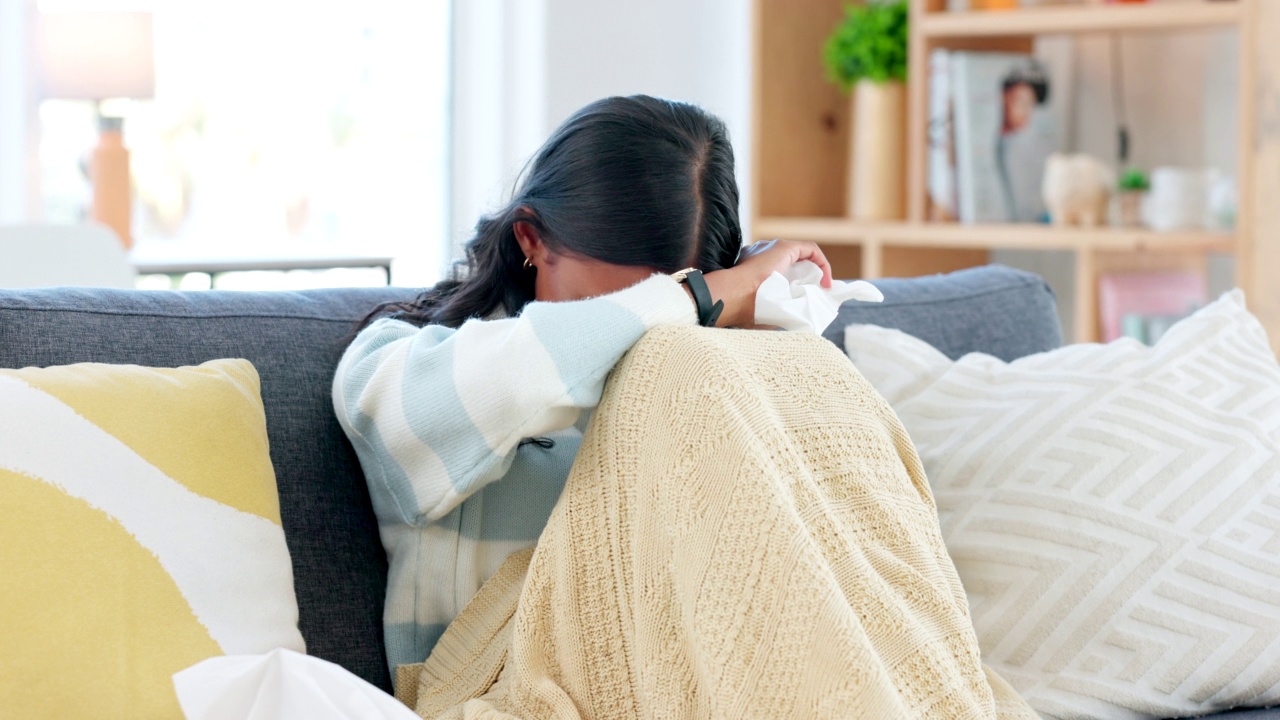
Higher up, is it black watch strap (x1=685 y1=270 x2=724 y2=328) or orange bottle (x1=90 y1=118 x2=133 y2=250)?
orange bottle (x1=90 y1=118 x2=133 y2=250)

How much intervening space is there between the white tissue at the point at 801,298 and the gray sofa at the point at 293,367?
381 millimetres

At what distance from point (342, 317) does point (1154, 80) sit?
202 centimetres

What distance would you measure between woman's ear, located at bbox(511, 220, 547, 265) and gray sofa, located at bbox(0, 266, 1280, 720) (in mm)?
171

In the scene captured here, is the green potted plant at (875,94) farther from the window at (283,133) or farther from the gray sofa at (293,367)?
the gray sofa at (293,367)

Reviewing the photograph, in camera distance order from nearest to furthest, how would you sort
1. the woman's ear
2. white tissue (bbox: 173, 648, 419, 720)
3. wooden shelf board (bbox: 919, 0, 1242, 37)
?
white tissue (bbox: 173, 648, 419, 720)
the woman's ear
wooden shelf board (bbox: 919, 0, 1242, 37)

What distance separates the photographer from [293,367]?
115cm

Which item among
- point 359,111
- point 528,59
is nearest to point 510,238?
point 528,59

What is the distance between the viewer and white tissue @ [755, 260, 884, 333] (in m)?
1.17

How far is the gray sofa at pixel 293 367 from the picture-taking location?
41.7 inches

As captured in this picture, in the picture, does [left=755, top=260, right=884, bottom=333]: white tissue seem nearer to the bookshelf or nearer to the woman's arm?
the woman's arm

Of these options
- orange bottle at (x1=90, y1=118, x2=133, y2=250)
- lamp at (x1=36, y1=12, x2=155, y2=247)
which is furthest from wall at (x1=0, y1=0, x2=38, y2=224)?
orange bottle at (x1=90, y1=118, x2=133, y2=250)

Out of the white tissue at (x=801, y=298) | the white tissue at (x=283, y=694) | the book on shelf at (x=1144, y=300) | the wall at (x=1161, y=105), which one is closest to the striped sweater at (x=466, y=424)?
the white tissue at (x=801, y=298)

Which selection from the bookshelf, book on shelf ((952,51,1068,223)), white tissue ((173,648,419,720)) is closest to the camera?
white tissue ((173,648,419,720))

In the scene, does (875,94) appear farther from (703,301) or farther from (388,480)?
(388,480)
